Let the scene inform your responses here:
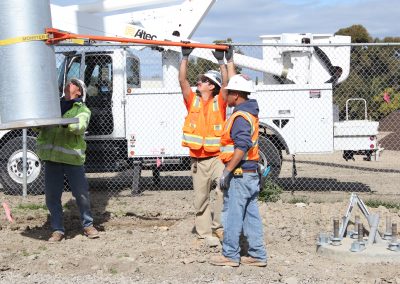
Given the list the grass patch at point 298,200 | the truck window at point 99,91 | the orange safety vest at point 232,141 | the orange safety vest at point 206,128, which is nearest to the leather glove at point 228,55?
the orange safety vest at point 206,128

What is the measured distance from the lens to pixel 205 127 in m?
7.38

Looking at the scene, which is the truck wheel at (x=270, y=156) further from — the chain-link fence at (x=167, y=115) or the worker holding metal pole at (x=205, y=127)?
the worker holding metal pole at (x=205, y=127)

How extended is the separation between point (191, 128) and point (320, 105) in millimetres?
4499

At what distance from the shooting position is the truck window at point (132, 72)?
38.9 feet

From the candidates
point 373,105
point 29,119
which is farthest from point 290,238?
point 373,105

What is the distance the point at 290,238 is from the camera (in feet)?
26.2

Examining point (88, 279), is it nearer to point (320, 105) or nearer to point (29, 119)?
point (29, 119)

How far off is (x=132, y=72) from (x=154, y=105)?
975 mm

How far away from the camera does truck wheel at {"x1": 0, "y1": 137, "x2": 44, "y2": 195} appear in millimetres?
11523

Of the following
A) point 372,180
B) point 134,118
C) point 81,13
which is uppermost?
point 81,13

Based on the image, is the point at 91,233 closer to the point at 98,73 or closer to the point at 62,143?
the point at 62,143

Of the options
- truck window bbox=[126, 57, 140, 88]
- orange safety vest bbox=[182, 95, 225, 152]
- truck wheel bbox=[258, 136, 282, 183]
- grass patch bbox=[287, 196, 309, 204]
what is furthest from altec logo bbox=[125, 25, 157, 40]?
orange safety vest bbox=[182, 95, 225, 152]

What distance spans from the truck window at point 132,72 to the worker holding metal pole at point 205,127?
14.6ft

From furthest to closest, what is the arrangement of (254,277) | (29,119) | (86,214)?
(86,214)
(29,119)
(254,277)
